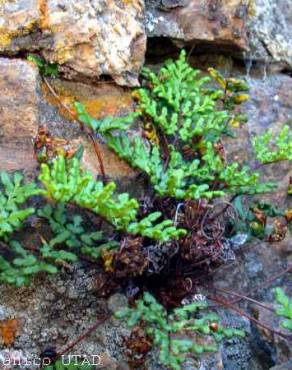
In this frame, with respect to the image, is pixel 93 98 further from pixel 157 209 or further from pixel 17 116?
pixel 157 209

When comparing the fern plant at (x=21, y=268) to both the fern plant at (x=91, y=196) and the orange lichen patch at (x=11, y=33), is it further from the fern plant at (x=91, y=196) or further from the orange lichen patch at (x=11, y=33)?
the orange lichen patch at (x=11, y=33)

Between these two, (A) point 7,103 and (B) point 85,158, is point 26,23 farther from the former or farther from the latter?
(B) point 85,158

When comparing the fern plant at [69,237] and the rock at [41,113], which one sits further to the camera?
the rock at [41,113]

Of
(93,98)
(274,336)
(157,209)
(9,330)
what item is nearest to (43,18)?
(93,98)

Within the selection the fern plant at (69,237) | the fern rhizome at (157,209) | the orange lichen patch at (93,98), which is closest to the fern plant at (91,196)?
the fern rhizome at (157,209)

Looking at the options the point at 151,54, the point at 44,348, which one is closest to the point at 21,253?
the point at 44,348
